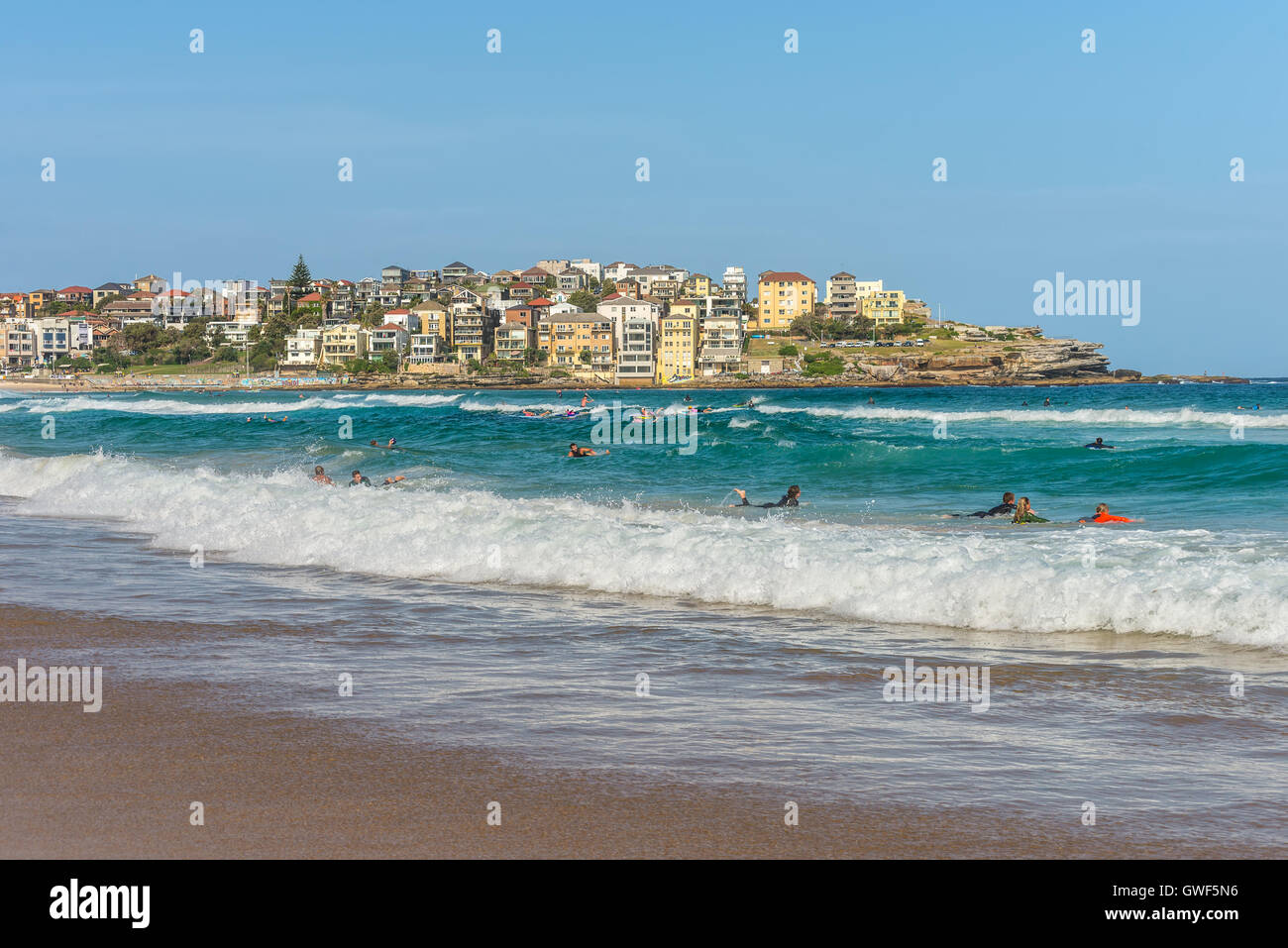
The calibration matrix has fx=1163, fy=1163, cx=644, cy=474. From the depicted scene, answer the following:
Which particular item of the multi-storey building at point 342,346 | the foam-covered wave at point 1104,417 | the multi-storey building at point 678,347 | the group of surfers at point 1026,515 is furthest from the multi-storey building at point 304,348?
the group of surfers at point 1026,515

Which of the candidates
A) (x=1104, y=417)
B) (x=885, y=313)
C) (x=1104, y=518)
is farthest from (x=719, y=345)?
(x=1104, y=518)

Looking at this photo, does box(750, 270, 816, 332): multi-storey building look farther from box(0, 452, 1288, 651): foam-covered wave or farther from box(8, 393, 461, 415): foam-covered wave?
box(0, 452, 1288, 651): foam-covered wave

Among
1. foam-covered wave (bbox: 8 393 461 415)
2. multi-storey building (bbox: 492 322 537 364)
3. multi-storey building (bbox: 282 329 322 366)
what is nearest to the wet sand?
foam-covered wave (bbox: 8 393 461 415)

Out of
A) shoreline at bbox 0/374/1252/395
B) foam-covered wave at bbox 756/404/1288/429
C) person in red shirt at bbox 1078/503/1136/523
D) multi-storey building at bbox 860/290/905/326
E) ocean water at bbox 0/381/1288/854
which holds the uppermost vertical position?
multi-storey building at bbox 860/290/905/326

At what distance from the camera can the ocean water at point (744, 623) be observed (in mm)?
5816

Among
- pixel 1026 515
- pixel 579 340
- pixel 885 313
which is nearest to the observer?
pixel 1026 515

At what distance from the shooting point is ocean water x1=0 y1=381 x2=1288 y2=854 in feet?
19.1

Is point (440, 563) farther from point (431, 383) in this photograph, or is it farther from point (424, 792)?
point (431, 383)

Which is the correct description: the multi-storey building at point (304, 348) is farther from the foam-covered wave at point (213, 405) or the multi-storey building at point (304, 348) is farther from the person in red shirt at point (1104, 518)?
the person in red shirt at point (1104, 518)

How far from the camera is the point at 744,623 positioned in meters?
10.1

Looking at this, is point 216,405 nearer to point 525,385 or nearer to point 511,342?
point 525,385

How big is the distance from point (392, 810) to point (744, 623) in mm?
5444

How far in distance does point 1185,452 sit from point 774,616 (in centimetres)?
2396

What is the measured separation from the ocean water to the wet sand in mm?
250
